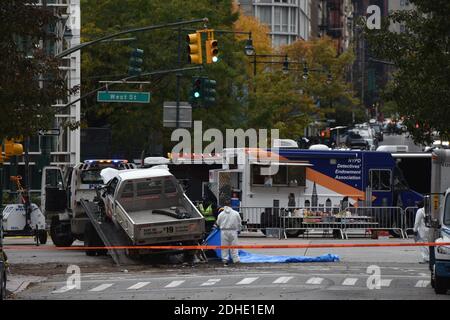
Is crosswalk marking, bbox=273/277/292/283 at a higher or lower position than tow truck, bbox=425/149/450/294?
lower

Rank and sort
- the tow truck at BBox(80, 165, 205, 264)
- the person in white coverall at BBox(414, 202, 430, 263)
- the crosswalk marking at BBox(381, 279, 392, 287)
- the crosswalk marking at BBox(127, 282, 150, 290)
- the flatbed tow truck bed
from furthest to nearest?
1. the person in white coverall at BBox(414, 202, 430, 263)
2. the flatbed tow truck bed
3. the tow truck at BBox(80, 165, 205, 264)
4. the crosswalk marking at BBox(381, 279, 392, 287)
5. the crosswalk marking at BBox(127, 282, 150, 290)

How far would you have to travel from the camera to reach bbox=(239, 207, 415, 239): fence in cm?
4241

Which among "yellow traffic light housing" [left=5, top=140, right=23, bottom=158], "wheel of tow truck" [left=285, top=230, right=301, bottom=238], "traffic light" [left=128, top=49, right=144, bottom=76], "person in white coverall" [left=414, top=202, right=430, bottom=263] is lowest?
"wheel of tow truck" [left=285, top=230, right=301, bottom=238]

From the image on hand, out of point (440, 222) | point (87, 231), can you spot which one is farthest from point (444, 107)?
point (87, 231)

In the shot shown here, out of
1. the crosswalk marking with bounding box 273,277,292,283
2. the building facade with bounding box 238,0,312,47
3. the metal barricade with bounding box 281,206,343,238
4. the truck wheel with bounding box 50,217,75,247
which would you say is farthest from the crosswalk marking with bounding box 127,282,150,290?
the building facade with bounding box 238,0,312,47

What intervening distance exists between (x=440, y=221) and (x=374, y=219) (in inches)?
796

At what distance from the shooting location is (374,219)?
42938 millimetres

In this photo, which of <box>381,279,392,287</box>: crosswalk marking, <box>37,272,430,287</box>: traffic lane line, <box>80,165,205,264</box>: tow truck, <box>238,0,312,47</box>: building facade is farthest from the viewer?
<box>238,0,312,47</box>: building facade

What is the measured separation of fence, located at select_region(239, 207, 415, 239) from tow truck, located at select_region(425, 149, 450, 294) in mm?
17415

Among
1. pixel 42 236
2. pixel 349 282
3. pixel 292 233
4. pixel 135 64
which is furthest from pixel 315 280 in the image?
pixel 292 233

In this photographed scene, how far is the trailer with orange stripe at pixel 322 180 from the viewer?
43969 millimetres

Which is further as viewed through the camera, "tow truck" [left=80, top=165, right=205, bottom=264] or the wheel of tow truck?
the wheel of tow truck

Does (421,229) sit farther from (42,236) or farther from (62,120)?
(62,120)

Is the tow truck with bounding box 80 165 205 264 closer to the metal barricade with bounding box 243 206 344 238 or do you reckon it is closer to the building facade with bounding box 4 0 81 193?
the metal barricade with bounding box 243 206 344 238
